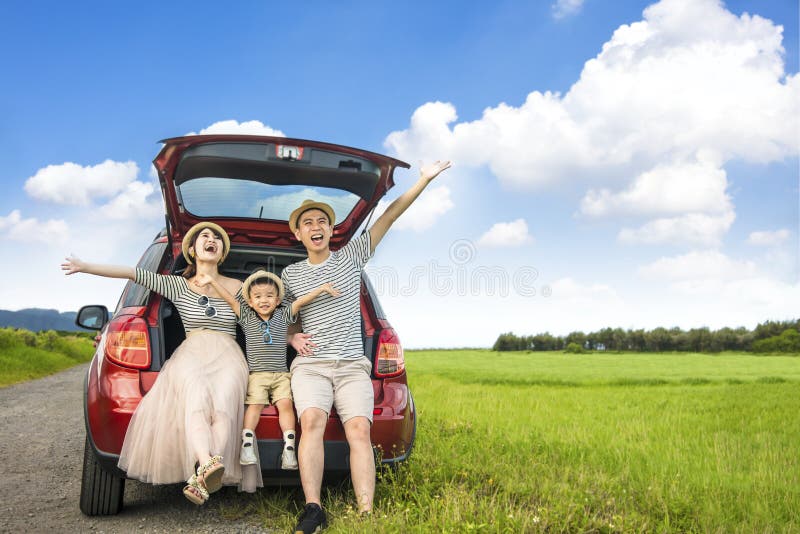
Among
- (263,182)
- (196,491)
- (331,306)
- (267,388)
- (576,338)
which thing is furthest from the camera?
(576,338)

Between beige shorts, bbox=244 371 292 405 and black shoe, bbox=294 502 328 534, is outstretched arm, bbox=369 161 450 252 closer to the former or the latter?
beige shorts, bbox=244 371 292 405

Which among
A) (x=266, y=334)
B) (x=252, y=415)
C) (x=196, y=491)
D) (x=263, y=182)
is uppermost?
(x=263, y=182)

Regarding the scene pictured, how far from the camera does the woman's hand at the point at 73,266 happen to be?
13.6 feet

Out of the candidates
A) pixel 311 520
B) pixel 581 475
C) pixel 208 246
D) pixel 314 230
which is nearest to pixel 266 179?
pixel 314 230

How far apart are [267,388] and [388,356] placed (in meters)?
0.81

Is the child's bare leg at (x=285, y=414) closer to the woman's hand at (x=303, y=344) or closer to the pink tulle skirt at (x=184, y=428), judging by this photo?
the pink tulle skirt at (x=184, y=428)

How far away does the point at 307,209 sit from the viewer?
4.32 m

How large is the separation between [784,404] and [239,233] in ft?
32.3

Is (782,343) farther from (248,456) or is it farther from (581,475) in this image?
(248,456)

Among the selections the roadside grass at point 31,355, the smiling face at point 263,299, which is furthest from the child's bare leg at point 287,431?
the roadside grass at point 31,355

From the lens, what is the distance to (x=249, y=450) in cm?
366

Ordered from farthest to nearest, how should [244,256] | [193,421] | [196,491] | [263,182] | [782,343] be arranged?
[782,343]
[244,256]
[263,182]
[193,421]
[196,491]

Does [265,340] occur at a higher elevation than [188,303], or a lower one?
→ lower

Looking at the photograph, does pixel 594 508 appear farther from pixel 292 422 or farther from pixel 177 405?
pixel 177 405
